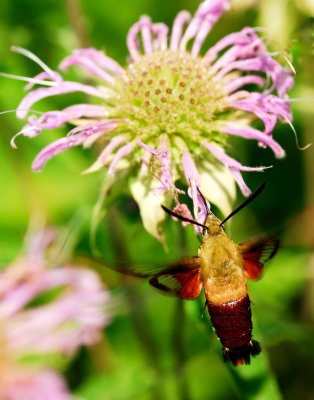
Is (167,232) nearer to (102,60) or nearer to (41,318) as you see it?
(41,318)

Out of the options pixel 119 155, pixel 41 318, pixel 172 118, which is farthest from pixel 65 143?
pixel 41 318

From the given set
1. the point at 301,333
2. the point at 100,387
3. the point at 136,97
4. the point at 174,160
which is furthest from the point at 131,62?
the point at 100,387

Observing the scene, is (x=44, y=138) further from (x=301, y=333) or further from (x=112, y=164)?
(x=301, y=333)

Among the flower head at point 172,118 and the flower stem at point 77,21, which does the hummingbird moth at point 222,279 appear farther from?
the flower stem at point 77,21

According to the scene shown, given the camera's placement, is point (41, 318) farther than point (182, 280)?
Yes

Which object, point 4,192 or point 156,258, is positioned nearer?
point 156,258

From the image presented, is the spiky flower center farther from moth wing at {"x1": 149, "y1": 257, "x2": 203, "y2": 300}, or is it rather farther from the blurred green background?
moth wing at {"x1": 149, "y1": 257, "x2": 203, "y2": 300}

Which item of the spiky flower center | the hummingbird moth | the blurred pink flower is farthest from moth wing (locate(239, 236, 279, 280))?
the blurred pink flower
